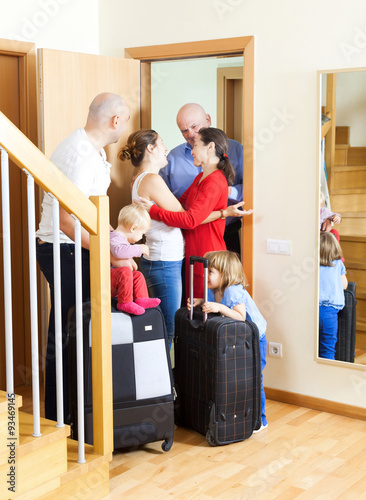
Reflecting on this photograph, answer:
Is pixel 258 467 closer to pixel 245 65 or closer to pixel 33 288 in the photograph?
pixel 33 288

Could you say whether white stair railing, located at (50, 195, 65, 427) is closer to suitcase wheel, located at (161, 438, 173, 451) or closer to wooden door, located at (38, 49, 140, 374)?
suitcase wheel, located at (161, 438, 173, 451)

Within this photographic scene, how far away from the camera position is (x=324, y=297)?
139 inches

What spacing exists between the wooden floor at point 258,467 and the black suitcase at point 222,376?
0.09 m

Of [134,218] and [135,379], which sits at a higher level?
[134,218]

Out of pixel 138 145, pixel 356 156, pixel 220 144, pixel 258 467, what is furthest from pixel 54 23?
pixel 258 467

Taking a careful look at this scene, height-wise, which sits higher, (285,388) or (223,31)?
(223,31)

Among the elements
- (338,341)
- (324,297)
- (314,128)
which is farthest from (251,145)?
(338,341)

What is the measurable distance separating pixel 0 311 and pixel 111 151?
112cm

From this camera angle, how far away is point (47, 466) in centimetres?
241

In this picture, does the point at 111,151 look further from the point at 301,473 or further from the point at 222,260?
the point at 301,473

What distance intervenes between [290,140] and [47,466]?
2075mm

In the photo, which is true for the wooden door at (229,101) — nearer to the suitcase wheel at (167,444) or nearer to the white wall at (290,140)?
the white wall at (290,140)

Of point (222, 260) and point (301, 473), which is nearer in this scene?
point (301, 473)

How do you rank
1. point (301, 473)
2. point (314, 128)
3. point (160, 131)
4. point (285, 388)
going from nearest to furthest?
point (301, 473) < point (314, 128) < point (285, 388) < point (160, 131)
